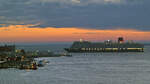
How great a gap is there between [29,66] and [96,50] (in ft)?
409

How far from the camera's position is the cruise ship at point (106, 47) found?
191m

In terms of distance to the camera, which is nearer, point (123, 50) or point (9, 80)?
point (9, 80)

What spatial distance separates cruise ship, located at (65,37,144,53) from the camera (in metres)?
191

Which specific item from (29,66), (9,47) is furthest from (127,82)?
(9,47)

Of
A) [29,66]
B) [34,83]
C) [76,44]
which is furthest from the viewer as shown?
[76,44]

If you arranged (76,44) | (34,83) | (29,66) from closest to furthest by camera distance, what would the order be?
(34,83)
(29,66)
(76,44)

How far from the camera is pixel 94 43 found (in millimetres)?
194625

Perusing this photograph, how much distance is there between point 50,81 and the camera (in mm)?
48375

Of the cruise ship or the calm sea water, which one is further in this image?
the cruise ship

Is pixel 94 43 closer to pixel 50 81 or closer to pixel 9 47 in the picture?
pixel 9 47

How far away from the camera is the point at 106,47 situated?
19350cm

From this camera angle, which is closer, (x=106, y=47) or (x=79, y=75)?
(x=79, y=75)

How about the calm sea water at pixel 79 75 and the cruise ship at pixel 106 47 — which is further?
the cruise ship at pixel 106 47

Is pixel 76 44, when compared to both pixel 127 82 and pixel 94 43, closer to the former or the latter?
pixel 94 43
